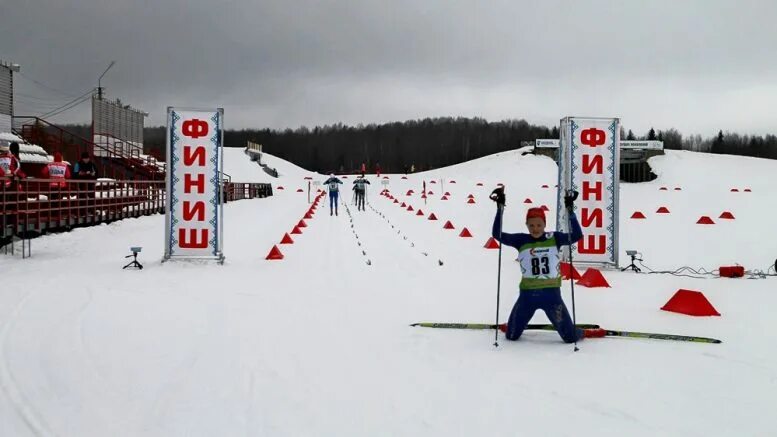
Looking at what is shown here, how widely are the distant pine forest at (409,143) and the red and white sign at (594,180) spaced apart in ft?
326

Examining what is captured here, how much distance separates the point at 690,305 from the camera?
707 cm

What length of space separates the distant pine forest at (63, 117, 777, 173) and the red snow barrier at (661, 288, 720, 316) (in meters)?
103

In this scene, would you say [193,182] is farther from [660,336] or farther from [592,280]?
[660,336]

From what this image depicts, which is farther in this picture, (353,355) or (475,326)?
Answer: (475,326)

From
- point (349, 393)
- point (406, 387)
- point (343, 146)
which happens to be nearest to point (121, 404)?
point (349, 393)

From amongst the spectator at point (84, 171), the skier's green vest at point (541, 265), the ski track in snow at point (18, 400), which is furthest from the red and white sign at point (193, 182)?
the skier's green vest at point (541, 265)

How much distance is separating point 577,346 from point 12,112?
3419cm

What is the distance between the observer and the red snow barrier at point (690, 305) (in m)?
6.98

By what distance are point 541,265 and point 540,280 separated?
0.47 ft

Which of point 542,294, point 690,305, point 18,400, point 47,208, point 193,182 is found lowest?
point 18,400

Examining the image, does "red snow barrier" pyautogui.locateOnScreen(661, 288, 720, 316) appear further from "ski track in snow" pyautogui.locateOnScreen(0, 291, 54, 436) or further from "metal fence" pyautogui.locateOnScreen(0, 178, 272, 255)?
"metal fence" pyautogui.locateOnScreen(0, 178, 272, 255)

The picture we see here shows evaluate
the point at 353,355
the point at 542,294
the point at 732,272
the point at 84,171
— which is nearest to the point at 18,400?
the point at 353,355

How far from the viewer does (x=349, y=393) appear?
4309mm

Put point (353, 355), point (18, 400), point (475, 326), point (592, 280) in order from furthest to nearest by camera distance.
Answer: point (592, 280)
point (475, 326)
point (353, 355)
point (18, 400)
